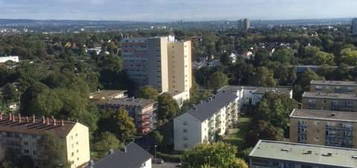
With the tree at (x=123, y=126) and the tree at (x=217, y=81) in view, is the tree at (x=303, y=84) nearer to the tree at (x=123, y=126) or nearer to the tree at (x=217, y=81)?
the tree at (x=217, y=81)

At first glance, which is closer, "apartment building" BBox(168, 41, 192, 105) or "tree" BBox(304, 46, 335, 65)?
"apartment building" BBox(168, 41, 192, 105)

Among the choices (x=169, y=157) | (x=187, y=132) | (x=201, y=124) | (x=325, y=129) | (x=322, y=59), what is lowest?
(x=169, y=157)

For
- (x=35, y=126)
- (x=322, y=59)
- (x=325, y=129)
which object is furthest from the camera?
(x=322, y=59)

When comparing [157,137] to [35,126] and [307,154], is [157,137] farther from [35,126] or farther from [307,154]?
[307,154]

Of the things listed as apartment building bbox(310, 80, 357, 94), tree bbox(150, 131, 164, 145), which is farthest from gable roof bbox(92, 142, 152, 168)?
apartment building bbox(310, 80, 357, 94)

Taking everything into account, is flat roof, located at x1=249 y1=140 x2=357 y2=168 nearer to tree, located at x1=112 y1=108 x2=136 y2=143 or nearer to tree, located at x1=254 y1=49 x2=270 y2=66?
tree, located at x1=112 y1=108 x2=136 y2=143

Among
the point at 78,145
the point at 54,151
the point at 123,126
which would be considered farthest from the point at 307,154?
the point at 123,126

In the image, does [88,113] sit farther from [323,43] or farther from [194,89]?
[323,43]
